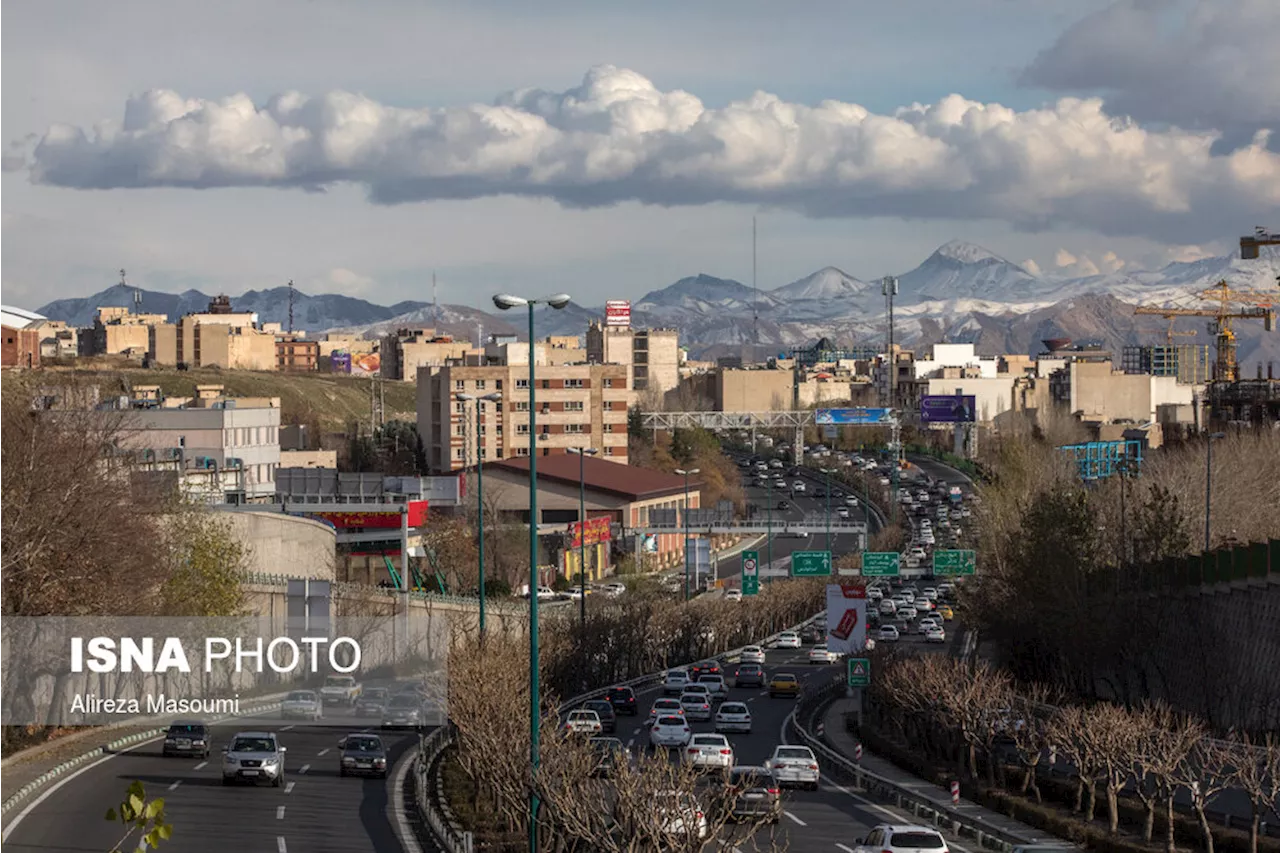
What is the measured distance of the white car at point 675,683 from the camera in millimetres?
71312

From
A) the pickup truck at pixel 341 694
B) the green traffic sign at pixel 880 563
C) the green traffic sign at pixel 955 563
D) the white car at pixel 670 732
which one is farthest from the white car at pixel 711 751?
the green traffic sign at pixel 880 563

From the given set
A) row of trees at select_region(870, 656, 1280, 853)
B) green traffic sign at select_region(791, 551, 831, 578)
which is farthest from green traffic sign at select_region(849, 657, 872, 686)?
green traffic sign at select_region(791, 551, 831, 578)

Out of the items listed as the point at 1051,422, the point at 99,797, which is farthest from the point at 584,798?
the point at 1051,422

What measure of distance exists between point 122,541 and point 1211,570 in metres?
32.6

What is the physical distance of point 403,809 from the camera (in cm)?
3794

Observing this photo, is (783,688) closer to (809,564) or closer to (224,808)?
(809,564)

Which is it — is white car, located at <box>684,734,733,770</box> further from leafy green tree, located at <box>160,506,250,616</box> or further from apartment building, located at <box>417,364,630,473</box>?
apartment building, located at <box>417,364,630,473</box>

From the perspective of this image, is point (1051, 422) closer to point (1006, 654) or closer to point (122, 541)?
point (1006, 654)

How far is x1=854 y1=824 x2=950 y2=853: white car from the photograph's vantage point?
32.0m

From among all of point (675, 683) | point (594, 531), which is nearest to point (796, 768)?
point (675, 683)

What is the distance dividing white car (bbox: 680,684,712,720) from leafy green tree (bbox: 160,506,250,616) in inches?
592

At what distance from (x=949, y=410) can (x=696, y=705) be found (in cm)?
13151

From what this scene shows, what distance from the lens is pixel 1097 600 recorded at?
64.7 meters

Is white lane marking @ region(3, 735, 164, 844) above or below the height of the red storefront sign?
above
